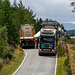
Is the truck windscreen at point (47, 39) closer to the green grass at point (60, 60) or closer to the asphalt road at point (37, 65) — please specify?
the asphalt road at point (37, 65)

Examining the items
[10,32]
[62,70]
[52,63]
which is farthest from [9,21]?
[62,70]

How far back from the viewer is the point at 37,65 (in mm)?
26422

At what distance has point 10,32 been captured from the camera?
37.4 metres

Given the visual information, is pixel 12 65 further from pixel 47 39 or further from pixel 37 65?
pixel 47 39

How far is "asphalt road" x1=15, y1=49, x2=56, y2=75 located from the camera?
22797 mm

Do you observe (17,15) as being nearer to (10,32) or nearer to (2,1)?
(2,1)

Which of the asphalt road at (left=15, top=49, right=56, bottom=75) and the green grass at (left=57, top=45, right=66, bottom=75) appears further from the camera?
the green grass at (left=57, top=45, right=66, bottom=75)

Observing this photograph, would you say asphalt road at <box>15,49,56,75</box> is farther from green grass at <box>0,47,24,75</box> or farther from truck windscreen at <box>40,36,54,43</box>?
truck windscreen at <box>40,36,54,43</box>

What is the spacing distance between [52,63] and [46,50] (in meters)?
4.38

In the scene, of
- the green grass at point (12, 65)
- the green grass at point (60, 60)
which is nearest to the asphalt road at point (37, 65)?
the green grass at point (60, 60)

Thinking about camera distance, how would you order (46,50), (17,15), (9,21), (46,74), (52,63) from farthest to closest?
(17,15) → (9,21) → (46,50) → (52,63) → (46,74)

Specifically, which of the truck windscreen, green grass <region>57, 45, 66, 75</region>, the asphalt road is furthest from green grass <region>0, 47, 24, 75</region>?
green grass <region>57, 45, 66, 75</region>

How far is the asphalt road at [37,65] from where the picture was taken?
2280 centimetres

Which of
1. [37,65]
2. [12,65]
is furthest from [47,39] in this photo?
[12,65]
